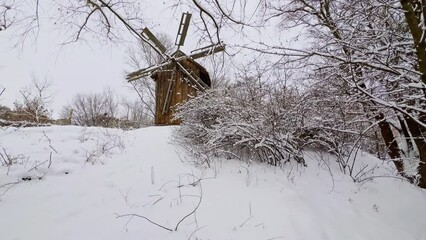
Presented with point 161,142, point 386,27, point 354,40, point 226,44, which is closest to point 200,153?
point 161,142

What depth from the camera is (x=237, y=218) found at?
3387 mm

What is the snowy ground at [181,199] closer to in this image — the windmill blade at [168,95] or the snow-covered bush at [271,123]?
the snow-covered bush at [271,123]

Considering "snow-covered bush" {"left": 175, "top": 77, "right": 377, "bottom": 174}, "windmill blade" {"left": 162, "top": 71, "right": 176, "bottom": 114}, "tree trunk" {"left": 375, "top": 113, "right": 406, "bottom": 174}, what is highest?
"windmill blade" {"left": 162, "top": 71, "right": 176, "bottom": 114}

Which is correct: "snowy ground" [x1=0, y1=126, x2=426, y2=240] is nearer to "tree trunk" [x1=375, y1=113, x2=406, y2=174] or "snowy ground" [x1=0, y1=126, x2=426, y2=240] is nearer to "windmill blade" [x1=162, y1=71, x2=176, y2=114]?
"tree trunk" [x1=375, y1=113, x2=406, y2=174]

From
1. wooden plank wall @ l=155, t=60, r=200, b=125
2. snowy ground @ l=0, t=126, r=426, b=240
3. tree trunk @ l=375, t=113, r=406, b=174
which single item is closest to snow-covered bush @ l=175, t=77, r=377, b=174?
snowy ground @ l=0, t=126, r=426, b=240

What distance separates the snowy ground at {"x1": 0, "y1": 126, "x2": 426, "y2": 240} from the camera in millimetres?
3107

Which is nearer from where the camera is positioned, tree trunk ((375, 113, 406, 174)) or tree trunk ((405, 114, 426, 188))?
tree trunk ((405, 114, 426, 188))

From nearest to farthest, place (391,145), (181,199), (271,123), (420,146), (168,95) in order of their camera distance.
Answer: (181,199) → (271,123) → (420,146) → (391,145) → (168,95)

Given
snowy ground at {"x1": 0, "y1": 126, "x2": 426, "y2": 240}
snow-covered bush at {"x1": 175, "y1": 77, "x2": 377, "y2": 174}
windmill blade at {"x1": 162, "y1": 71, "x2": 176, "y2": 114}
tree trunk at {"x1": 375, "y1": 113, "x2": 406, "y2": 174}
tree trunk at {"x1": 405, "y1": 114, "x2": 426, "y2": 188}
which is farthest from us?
windmill blade at {"x1": 162, "y1": 71, "x2": 176, "y2": 114}

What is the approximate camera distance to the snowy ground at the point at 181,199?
311cm

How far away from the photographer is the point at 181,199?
369 cm

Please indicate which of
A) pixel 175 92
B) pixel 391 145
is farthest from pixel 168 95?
pixel 391 145

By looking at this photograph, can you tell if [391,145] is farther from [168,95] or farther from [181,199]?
[168,95]

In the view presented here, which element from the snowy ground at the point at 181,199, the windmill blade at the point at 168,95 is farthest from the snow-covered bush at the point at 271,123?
the windmill blade at the point at 168,95
